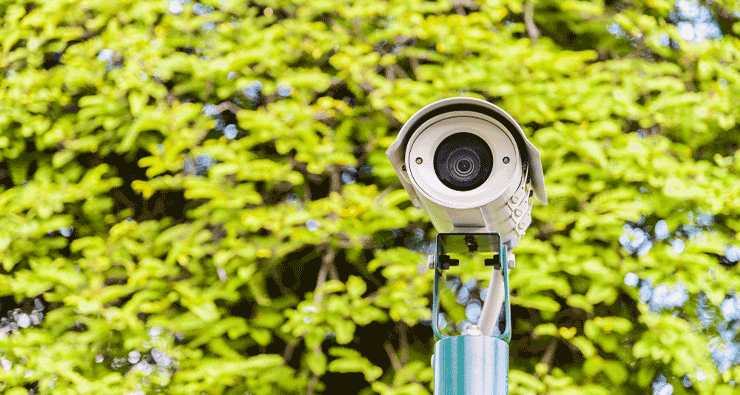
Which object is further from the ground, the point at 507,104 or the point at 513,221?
the point at 513,221

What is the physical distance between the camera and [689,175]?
281 centimetres

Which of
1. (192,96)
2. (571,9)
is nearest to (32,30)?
(192,96)

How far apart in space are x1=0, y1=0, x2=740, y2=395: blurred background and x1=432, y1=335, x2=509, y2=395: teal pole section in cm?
114

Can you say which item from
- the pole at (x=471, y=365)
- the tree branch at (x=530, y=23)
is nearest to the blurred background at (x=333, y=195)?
the tree branch at (x=530, y=23)

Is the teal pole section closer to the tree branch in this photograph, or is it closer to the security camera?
the security camera

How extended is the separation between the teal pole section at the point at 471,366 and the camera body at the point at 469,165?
0.23m

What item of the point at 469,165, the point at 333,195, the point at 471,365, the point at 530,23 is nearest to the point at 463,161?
the point at 469,165

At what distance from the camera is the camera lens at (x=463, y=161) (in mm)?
1526

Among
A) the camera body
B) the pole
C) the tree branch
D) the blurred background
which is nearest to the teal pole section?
the pole

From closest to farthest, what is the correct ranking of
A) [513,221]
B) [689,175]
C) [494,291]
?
[513,221], [494,291], [689,175]

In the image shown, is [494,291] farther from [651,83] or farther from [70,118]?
[70,118]

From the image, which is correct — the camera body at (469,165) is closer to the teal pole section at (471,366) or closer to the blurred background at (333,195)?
the teal pole section at (471,366)

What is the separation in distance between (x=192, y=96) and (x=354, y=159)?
82cm

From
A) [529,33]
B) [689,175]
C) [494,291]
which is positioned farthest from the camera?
[529,33]
